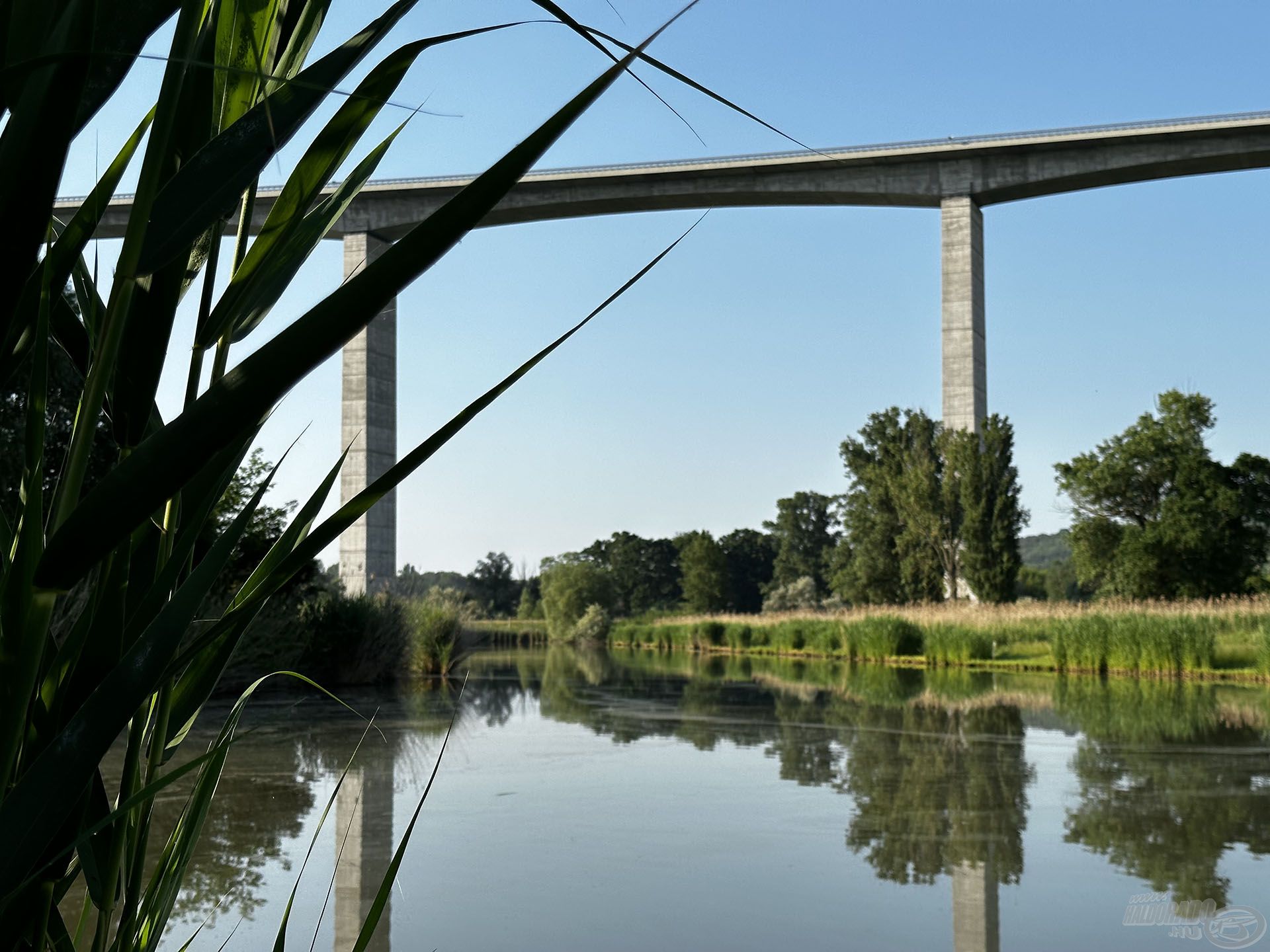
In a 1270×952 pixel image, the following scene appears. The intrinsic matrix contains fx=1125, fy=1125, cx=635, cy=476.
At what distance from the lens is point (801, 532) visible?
52.8 m

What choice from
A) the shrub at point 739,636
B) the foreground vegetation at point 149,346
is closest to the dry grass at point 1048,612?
the shrub at point 739,636

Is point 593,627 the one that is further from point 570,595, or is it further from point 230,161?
point 230,161

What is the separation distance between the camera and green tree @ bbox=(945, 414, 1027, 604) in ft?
62.6

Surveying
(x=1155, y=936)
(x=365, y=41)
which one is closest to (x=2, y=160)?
(x=365, y=41)

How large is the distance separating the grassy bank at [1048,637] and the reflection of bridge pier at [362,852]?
32.6 feet

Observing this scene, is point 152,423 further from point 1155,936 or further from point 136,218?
point 1155,936

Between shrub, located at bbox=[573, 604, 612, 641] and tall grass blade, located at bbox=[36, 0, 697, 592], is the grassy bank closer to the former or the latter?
shrub, located at bbox=[573, 604, 612, 641]

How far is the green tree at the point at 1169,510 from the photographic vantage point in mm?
24016

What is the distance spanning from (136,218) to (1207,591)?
26752mm

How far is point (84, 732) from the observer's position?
520mm

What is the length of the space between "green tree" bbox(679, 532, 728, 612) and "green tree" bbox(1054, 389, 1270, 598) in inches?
632

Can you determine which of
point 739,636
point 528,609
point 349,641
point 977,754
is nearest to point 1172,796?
point 977,754

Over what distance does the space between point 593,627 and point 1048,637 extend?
19292mm

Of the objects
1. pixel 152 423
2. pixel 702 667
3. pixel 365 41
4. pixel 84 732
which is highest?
pixel 365 41
